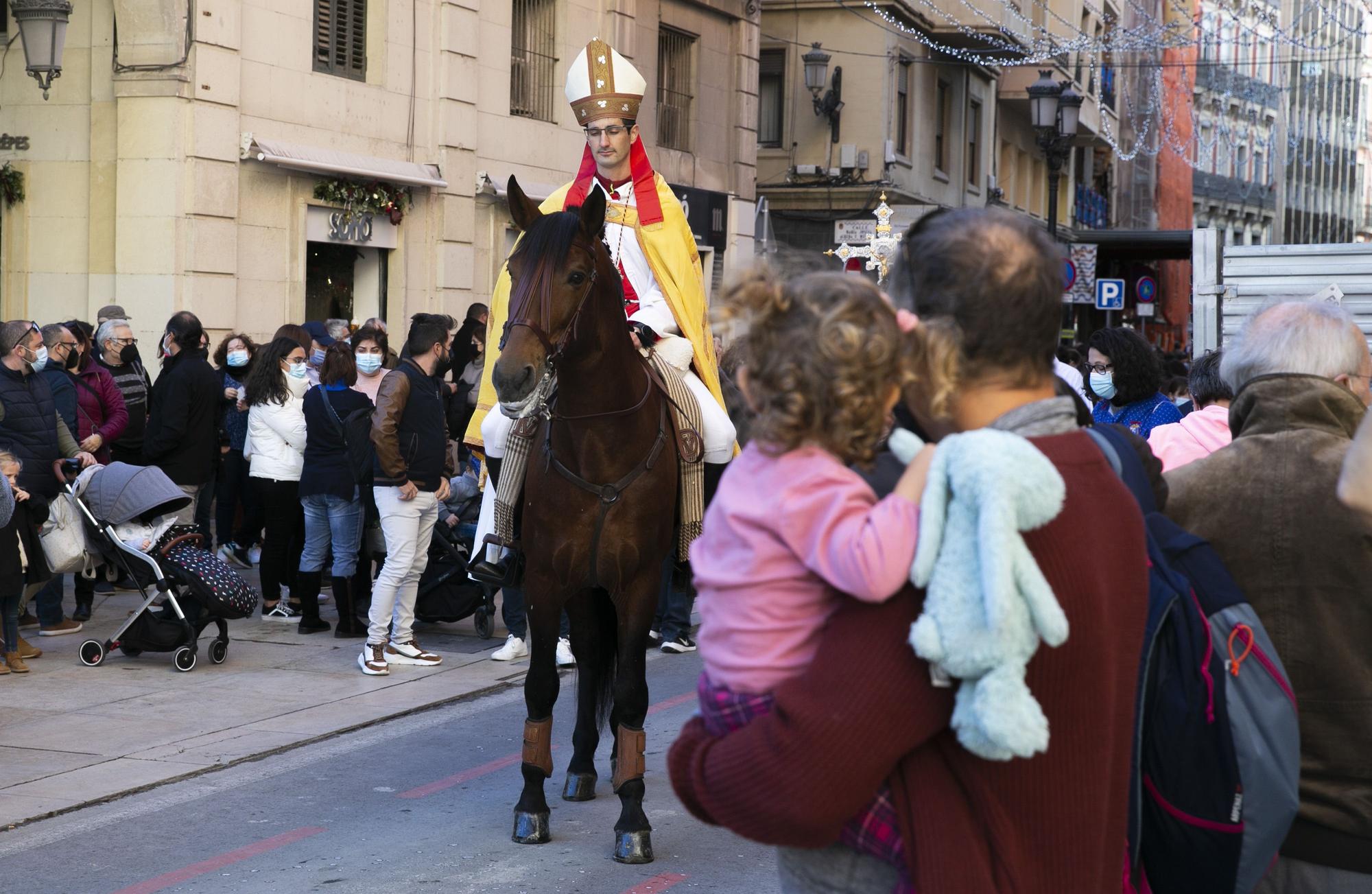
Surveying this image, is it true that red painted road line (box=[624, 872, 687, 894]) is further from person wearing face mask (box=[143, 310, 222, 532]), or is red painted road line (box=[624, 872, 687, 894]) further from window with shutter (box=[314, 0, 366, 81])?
window with shutter (box=[314, 0, 366, 81])

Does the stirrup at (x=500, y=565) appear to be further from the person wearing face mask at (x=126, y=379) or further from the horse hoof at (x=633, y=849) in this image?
the person wearing face mask at (x=126, y=379)

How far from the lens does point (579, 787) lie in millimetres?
7520

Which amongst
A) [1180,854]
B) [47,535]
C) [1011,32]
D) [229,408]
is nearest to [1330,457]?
[1180,854]

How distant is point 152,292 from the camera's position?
16.3 meters

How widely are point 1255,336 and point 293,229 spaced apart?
15.0m

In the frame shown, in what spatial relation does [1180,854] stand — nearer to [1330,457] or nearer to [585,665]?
[1330,457]

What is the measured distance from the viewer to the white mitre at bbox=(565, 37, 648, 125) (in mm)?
8242

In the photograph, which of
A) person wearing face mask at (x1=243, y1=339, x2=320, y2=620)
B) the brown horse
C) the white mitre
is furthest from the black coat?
the brown horse

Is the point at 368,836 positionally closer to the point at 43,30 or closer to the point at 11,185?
the point at 43,30

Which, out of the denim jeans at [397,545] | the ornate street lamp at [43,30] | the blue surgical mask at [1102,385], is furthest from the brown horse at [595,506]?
the ornate street lamp at [43,30]

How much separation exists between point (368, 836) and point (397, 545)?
375 cm

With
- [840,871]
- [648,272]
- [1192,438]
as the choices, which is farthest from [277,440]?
[840,871]

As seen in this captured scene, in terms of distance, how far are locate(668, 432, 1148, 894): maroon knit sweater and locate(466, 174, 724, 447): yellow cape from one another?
5.27 m

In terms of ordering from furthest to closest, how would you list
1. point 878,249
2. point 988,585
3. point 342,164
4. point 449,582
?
point 878,249, point 342,164, point 449,582, point 988,585
